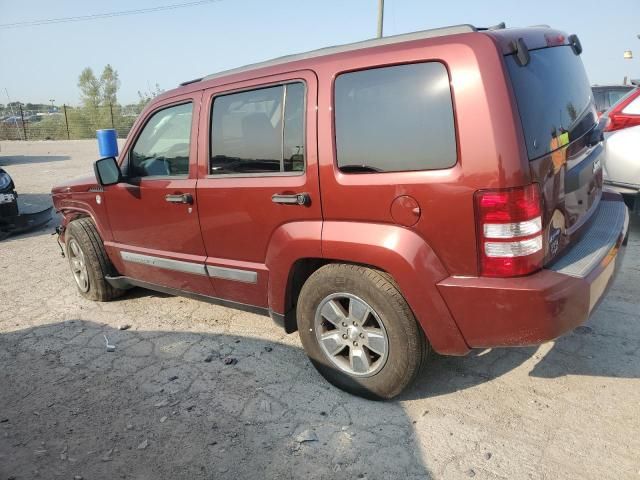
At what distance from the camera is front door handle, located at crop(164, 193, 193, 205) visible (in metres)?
3.36

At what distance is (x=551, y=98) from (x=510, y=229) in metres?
0.78

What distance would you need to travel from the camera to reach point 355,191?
251cm

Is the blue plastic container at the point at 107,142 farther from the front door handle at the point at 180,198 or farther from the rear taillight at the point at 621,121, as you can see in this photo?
the rear taillight at the point at 621,121

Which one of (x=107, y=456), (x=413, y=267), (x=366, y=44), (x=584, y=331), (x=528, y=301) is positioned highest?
(x=366, y=44)

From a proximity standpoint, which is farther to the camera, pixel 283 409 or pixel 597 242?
pixel 283 409

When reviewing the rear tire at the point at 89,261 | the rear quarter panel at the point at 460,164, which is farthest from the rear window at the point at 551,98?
the rear tire at the point at 89,261

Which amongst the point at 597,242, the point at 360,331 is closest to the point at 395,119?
the point at 360,331

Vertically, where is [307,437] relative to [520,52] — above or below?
below

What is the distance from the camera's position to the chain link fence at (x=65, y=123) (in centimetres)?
2886

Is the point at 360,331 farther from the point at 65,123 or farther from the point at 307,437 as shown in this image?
the point at 65,123

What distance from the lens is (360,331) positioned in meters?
2.73

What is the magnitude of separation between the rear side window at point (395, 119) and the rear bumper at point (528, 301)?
61 centimetres

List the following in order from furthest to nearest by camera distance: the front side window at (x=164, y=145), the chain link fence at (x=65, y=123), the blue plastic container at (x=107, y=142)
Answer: the chain link fence at (x=65, y=123)
the blue plastic container at (x=107, y=142)
the front side window at (x=164, y=145)

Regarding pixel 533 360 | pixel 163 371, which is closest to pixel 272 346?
pixel 163 371
